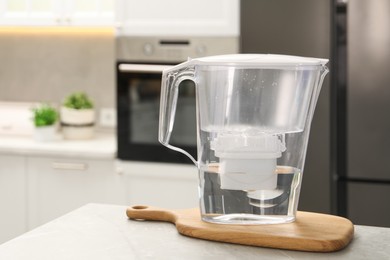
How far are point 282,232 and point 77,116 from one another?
233 centimetres

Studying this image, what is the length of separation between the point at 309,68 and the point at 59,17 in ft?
7.38

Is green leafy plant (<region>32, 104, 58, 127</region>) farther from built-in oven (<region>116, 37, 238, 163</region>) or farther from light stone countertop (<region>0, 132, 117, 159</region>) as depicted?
built-in oven (<region>116, 37, 238, 163</region>)

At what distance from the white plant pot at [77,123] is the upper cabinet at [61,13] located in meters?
0.43

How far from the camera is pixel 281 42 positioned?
259 centimetres

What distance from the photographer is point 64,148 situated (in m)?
3.10

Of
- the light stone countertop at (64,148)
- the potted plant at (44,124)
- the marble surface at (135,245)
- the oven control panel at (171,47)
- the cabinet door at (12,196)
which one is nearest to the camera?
the marble surface at (135,245)

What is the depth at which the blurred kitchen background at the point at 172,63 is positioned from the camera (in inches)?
97.5

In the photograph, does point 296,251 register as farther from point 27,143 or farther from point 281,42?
point 27,143

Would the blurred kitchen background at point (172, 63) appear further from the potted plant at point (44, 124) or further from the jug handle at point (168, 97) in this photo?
the jug handle at point (168, 97)

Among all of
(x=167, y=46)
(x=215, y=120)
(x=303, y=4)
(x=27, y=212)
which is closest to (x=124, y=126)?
(x=167, y=46)

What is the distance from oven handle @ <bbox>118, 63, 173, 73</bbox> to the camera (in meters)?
2.92

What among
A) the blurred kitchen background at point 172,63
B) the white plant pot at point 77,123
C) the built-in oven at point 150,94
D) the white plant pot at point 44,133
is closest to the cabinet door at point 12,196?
the blurred kitchen background at point 172,63

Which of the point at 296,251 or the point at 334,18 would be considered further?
the point at 334,18

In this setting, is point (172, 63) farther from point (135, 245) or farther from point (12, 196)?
point (135, 245)
